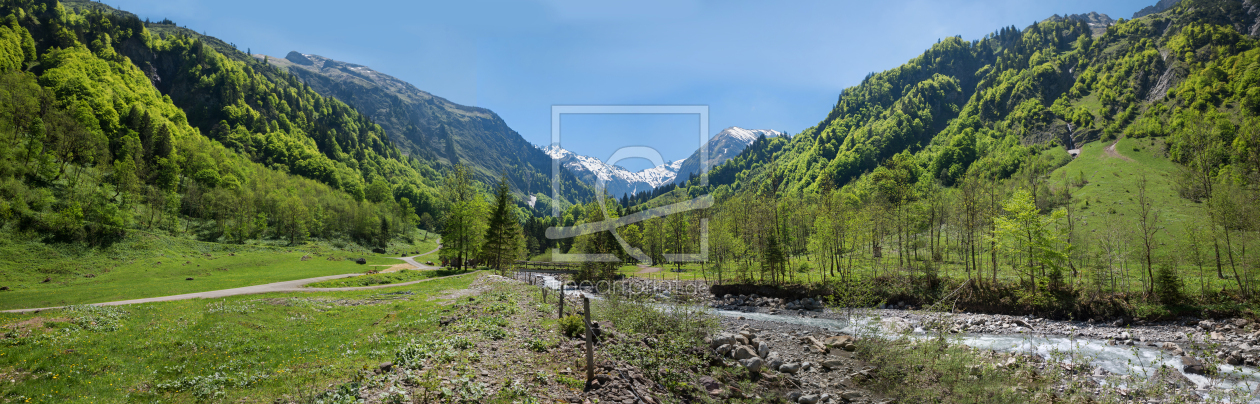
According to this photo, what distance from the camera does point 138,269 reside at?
131 ft

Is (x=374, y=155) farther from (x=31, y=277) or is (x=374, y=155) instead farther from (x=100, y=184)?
(x=31, y=277)

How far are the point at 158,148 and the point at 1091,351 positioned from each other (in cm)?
13560

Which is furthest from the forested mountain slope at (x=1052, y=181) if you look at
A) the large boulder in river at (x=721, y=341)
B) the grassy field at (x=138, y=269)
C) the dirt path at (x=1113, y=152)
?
the grassy field at (x=138, y=269)

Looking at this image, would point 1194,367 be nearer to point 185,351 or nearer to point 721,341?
point 721,341

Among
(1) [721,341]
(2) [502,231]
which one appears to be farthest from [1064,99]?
(1) [721,341]

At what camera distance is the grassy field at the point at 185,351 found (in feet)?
28.8

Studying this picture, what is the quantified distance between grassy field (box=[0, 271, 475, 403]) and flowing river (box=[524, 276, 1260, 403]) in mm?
19683

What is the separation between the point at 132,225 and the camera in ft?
177

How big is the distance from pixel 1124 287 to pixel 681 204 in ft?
173

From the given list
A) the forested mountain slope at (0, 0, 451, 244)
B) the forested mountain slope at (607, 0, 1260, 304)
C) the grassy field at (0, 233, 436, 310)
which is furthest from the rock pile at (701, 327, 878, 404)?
the forested mountain slope at (0, 0, 451, 244)

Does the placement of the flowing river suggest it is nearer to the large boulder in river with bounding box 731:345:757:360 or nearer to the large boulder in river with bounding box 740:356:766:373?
the large boulder in river with bounding box 731:345:757:360

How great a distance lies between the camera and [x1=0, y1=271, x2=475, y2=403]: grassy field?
8.77 m

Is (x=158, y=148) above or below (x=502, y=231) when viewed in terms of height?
above

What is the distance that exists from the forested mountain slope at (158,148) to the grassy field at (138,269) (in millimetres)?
4152
